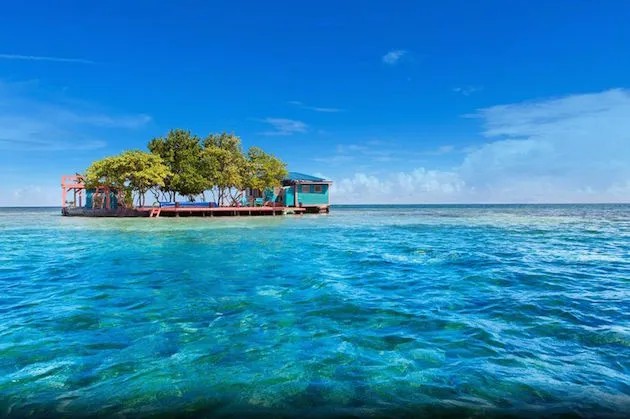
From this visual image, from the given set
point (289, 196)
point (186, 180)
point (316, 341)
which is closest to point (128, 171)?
point (186, 180)

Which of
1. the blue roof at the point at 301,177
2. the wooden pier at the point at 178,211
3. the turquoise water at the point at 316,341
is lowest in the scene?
the turquoise water at the point at 316,341

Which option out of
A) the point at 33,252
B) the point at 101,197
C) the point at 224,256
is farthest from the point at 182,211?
the point at 224,256

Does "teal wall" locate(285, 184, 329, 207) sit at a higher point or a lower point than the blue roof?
lower

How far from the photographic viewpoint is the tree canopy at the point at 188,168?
1719 inches

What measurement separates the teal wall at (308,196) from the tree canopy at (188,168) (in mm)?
2590

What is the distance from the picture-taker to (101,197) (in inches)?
1996

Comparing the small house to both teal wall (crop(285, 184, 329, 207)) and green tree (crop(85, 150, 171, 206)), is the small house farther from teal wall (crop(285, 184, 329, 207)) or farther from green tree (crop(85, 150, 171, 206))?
green tree (crop(85, 150, 171, 206))

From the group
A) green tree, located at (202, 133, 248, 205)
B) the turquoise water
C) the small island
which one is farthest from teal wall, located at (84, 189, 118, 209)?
the turquoise water

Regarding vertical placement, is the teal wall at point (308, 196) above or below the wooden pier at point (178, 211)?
above

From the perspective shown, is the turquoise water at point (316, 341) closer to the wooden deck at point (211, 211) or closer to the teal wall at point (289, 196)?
the wooden deck at point (211, 211)

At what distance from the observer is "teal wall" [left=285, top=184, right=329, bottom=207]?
5441 centimetres

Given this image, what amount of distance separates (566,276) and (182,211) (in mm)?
Result: 41831

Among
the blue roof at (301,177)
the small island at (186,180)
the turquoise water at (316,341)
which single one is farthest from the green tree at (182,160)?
the turquoise water at (316,341)

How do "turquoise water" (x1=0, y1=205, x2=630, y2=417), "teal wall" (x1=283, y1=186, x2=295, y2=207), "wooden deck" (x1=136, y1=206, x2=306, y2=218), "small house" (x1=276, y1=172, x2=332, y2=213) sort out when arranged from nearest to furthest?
1. "turquoise water" (x1=0, y1=205, x2=630, y2=417)
2. "wooden deck" (x1=136, y1=206, x2=306, y2=218)
3. "small house" (x1=276, y1=172, x2=332, y2=213)
4. "teal wall" (x1=283, y1=186, x2=295, y2=207)
